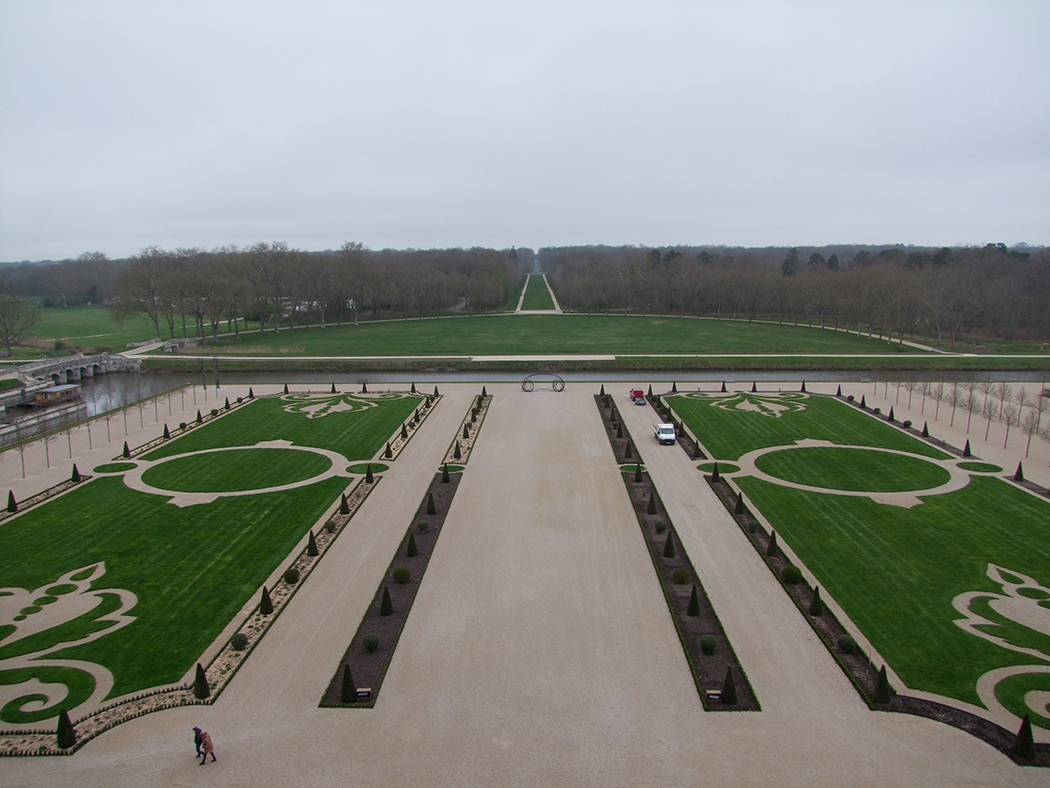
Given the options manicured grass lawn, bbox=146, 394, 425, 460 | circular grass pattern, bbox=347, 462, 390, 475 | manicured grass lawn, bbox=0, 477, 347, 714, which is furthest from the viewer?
manicured grass lawn, bbox=146, 394, 425, 460

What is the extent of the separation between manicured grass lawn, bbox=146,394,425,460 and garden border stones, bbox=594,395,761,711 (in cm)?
1976

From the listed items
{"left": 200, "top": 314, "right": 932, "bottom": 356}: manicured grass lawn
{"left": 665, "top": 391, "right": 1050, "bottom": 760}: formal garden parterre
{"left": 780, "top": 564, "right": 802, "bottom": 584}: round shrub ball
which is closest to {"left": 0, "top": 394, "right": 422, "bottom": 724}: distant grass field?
{"left": 780, "top": 564, "right": 802, "bottom": 584}: round shrub ball

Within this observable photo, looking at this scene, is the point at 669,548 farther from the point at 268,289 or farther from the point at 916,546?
the point at 268,289

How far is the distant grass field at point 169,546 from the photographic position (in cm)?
2150

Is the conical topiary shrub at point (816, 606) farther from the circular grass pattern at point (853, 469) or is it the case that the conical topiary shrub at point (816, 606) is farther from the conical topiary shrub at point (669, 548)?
the circular grass pattern at point (853, 469)

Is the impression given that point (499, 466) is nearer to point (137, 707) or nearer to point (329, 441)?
point (329, 441)

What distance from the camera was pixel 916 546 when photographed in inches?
1138

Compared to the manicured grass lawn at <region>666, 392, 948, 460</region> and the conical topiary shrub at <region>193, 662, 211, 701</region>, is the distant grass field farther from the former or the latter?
the manicured grass lawn at <region>666, 392, 948, 460</region>

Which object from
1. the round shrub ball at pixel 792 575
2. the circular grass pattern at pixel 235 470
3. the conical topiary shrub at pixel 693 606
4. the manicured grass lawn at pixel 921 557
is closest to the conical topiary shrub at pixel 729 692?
the conical topiary shrub at pixel 693 606

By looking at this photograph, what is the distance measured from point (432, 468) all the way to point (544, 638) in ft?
62.3

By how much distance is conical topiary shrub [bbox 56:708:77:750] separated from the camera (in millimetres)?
17391

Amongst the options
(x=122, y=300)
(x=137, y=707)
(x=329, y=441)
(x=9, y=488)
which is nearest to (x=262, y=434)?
(x=329, y=441)

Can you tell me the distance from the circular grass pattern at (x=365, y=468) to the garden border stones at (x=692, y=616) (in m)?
15.3

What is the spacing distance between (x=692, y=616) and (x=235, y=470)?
2910 centimetres
